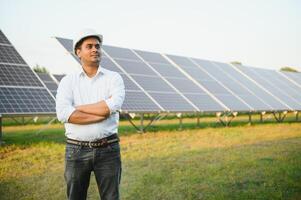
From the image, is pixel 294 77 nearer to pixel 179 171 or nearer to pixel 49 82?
pixel 49 82

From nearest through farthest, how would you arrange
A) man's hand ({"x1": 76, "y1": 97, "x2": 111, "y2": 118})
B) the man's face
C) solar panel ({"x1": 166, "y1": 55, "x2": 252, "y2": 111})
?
man's hand ({"x1": 76, "y1": 97, "x2": 111, "y2": 118}) < the man's face < solar panel ({"x1": 166, "y1": 55, "x2": 252, "y2": 111})

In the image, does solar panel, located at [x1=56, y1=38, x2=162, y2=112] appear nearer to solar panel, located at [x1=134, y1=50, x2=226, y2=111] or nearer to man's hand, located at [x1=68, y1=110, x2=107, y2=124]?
solar panel, located at [x1=134, y1=50, x2=226, y2=111]

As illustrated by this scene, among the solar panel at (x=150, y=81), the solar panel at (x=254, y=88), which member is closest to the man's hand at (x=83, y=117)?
the solar panel at (x=150, y=81)

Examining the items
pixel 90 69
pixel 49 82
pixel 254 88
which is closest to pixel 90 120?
pixel 90 69

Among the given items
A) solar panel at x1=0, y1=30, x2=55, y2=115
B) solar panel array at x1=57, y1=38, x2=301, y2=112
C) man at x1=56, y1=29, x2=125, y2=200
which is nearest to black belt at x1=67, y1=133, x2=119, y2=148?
man at x1=56, y1=29, x2=125, y2=200

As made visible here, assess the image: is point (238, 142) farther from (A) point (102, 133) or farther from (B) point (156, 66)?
(A) point (102, 133)

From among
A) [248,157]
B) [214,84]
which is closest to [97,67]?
[248,157]

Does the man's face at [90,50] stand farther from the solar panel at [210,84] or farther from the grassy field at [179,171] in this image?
the solar panel at [210,84]

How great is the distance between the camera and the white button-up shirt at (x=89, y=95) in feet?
11.6

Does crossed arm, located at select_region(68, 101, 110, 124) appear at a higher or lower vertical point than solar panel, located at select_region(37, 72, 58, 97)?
lower

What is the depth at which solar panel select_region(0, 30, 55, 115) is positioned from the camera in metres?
10.7

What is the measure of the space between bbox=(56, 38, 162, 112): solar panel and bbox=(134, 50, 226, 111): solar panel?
162 centimetres

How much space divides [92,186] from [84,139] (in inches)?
118

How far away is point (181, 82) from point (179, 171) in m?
10.9
